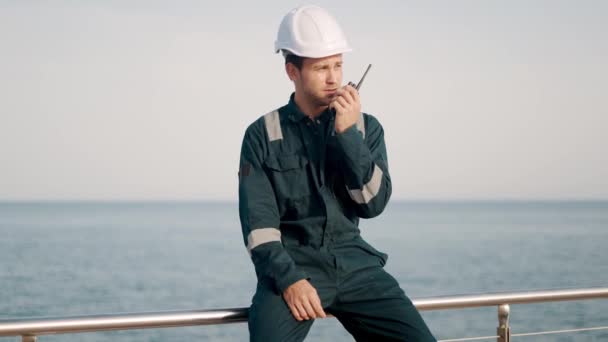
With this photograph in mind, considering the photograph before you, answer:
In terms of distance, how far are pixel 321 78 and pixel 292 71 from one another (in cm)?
10

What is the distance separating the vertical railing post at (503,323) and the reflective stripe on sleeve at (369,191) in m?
0.88

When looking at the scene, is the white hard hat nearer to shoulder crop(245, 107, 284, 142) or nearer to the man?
the man

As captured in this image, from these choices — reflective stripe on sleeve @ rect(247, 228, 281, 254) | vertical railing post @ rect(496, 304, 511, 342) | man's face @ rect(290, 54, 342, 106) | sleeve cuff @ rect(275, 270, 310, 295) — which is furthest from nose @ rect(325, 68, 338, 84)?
vertical railing post @ rect(496, 304, 511, 342)

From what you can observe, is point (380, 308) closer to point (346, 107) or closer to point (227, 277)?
point (346, 107)

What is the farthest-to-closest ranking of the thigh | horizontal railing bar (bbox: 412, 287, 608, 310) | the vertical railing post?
the vertical railing post, horizontal railing bar (bbox: 412, 287, 608, 310), the thigh

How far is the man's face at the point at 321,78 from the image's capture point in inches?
93.0

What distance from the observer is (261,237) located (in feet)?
7.40

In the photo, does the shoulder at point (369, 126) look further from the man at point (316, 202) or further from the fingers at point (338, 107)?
the fingers at point (338, 107)

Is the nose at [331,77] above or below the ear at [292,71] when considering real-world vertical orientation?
below

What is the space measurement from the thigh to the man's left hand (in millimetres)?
491

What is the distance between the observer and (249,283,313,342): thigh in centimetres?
217

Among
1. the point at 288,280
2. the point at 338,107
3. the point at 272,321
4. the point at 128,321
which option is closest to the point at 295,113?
the point at 338,107

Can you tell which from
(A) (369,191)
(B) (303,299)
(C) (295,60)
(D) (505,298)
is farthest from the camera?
(D) (505,298)

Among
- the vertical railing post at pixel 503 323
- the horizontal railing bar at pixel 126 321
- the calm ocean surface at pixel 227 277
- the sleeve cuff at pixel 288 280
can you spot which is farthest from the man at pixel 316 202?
the calm ocean surface at pixel 227 277
